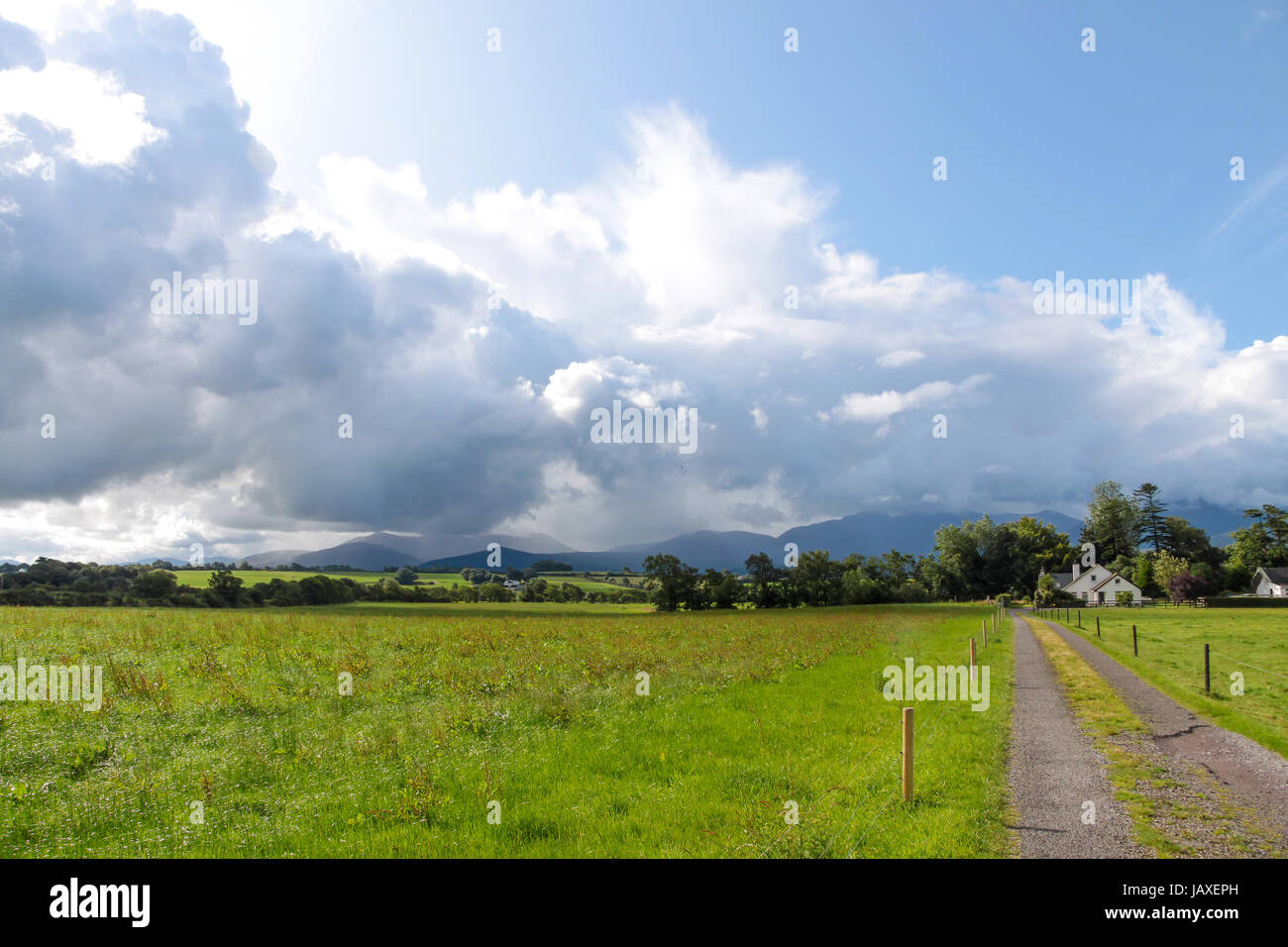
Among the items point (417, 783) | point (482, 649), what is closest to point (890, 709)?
point (417, 783)

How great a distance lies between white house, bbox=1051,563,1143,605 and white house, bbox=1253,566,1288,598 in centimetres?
2078

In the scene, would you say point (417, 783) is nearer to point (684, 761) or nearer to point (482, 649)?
point (684, 761)

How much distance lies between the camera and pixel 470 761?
11.2m

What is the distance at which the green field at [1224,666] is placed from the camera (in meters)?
16.7

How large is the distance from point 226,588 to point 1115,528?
17689 cm

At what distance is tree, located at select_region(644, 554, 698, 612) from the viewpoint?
100375 mm

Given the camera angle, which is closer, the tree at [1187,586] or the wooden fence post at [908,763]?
the wooden fence post at [908,763]

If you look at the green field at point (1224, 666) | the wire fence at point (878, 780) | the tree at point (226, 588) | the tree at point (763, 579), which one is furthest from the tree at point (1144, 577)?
the tree at point (226, 588)

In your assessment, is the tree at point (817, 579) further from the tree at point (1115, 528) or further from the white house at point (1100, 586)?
the tree at point (1115, 528)

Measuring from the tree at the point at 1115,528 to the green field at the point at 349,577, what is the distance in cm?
11226

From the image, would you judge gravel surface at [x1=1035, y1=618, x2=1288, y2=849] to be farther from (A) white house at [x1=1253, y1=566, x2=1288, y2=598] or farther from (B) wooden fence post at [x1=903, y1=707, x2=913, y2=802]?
(A) white house at [x1=1253, y1=566, x2=1288, y2=598]

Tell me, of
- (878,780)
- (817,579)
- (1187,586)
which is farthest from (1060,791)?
(1187,586)
